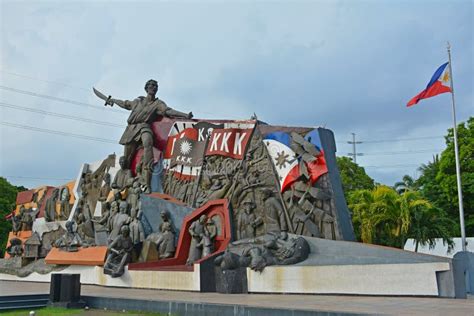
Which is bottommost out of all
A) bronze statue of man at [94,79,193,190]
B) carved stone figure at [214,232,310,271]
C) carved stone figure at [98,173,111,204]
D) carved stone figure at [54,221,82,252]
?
carved stone figure at [214,232,310,271]

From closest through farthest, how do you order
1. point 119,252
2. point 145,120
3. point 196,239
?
point 196,239 < point 119,252 < point 145,120

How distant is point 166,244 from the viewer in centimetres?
1625

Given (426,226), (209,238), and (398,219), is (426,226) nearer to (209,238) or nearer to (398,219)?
(398,219)

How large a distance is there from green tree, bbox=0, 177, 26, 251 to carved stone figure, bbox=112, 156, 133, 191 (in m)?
24.4

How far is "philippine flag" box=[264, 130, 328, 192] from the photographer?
48.7 feet

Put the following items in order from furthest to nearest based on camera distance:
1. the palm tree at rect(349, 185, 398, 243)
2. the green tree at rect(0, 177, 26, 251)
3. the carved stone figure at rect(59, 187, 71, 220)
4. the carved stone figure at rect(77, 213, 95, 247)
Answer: the green tree at rect(0, 177, 26, 251), the carved stone figure at rect(59, 187, 71, 220), the palm tree at rect(349, 185, 398, 243), the carved stone figure at rect(77, 213, 95, 247)

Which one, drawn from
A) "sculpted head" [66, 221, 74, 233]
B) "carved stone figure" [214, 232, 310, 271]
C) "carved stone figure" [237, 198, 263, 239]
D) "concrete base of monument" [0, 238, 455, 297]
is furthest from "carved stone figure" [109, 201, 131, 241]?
"carved stone figure" [214, 232, 310, 271]

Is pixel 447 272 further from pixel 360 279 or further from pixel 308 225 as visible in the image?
pixel 308 225

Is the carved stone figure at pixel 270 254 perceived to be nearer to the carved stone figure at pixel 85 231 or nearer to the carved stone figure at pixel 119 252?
the carved stone figure at pixel 119 252

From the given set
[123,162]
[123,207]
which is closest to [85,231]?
[123,162]

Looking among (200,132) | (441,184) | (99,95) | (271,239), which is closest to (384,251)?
(271,239)

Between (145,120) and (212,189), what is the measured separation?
4681 millimetres

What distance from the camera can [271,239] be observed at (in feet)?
44.4

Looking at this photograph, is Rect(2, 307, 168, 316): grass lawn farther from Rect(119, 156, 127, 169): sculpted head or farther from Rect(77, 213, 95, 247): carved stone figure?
Rect(119, 156, 127, 169): sculpted head
